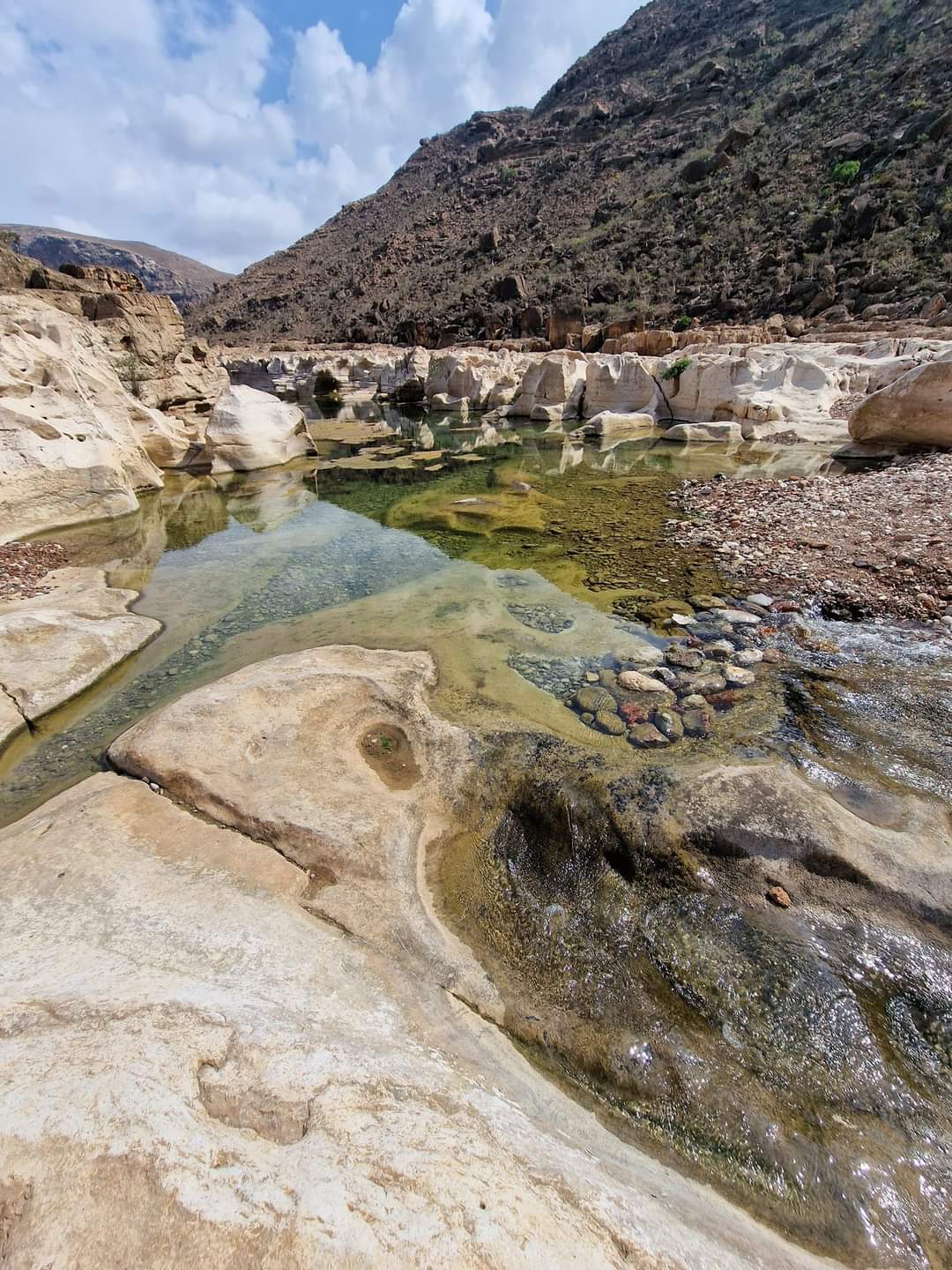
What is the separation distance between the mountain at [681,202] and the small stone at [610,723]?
30.4 m

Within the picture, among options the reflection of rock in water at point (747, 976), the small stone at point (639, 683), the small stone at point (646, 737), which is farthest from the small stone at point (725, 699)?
the reflection of rock in water at point (747, 976)

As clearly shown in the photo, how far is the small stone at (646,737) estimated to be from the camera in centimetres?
396

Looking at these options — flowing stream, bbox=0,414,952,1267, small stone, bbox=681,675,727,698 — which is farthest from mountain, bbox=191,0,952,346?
small stone, bbox=681,675,727,698

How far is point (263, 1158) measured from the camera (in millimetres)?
1431

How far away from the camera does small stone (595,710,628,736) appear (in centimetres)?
413

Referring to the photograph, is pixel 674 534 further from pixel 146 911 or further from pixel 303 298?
pixel 303 298

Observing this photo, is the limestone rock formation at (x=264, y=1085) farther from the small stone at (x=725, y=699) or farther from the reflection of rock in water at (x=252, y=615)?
the small stone at (x=725, y=699)

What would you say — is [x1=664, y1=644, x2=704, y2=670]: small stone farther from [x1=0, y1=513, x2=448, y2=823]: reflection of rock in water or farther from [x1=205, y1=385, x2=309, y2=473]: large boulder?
[x1=205, y1=385, x2=309, y2=473]: large boulder

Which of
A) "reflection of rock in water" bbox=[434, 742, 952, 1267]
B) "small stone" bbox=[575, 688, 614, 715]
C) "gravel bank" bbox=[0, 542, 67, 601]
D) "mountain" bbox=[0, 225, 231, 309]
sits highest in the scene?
"mountain" bbox=[0, 225, 231, 309]

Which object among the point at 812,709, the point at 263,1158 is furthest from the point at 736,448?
the point at 263,1158

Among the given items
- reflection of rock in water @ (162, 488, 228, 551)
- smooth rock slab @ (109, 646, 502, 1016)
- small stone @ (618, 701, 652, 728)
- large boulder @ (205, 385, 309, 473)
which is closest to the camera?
smooth rock slab @ (109, 646, 502, 1016)

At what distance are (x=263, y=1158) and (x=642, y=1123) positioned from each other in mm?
1454

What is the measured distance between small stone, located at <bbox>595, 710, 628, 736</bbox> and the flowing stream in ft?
0.28

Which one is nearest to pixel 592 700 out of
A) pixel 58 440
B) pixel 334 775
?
pixel 334 775
